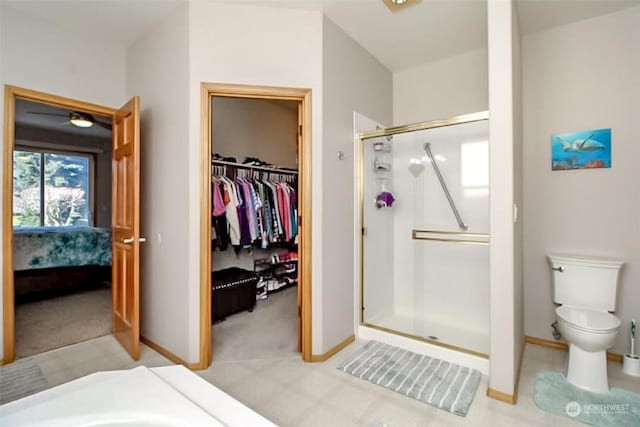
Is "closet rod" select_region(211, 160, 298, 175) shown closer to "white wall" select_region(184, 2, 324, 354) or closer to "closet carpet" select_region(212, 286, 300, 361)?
"white wall" select_region(184, 2, 324, 354)

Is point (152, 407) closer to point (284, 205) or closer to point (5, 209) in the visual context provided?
point (5, 209)

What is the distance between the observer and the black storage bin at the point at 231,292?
308cm

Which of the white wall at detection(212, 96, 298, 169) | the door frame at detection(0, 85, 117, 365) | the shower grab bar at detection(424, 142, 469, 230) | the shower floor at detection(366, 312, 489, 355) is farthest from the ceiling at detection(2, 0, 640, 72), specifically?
the shower floor at detection(366, 312, 489, 355)

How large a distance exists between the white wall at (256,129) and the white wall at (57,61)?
1011 millimetres

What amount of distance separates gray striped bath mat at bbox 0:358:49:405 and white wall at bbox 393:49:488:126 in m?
3.76

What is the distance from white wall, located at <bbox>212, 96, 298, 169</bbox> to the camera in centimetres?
363

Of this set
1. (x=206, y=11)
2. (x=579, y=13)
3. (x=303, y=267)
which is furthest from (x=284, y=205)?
(x=579, y=13)

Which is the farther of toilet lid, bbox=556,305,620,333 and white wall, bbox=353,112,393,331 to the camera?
white wall, bbox=353,112,393,331

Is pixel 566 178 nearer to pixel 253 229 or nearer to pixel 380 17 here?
pixel 380 17

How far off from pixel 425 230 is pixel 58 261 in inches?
181

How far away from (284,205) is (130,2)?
2277 millimetres

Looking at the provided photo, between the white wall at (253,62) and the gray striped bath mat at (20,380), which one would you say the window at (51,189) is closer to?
the gray striped bath mat at (20,380)

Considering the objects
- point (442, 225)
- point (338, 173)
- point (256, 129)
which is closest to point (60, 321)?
point (256, 129)

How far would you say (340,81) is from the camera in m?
2.54
